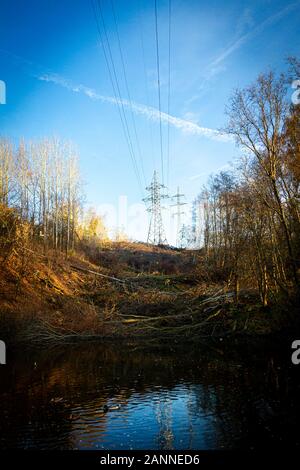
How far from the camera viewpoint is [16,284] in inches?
906

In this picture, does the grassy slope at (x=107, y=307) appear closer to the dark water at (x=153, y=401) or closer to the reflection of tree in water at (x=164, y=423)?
the dark water at (x=153, y=401)

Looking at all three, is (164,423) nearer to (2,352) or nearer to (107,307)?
(2,352)

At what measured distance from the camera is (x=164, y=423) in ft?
25.0

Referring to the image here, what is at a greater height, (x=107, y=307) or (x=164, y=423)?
(x=107, y=307)

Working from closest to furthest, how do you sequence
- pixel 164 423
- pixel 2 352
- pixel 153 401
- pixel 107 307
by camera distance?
1. pixel 164 423
2. pixel 153 401
3. pixel 2 352
4. pixel 107 307

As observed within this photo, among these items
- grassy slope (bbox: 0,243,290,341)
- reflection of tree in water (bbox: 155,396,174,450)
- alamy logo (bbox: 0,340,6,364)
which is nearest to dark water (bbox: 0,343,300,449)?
reflection of tree in water (bbox: 155,396,174,450)

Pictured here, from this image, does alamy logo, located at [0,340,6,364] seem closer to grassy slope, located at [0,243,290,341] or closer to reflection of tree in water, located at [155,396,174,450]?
grassy slope, located at [0,243,290,341]

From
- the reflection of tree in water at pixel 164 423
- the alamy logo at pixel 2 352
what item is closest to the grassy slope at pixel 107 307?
the alamy logo at pixel 2 352

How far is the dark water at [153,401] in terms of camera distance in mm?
6801

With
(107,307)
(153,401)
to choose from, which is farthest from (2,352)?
(153,401)

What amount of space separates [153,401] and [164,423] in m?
1.62

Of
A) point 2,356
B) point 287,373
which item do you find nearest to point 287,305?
point 287,373
